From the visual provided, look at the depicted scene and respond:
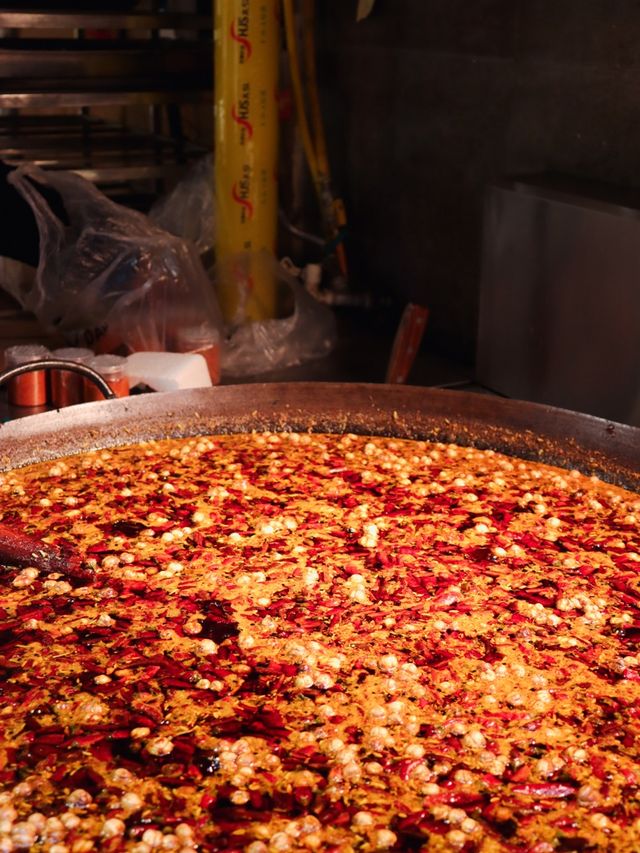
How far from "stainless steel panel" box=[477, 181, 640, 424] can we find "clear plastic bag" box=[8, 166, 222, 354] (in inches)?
37.4

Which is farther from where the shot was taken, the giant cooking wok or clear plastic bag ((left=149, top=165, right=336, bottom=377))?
clear plastic bag ((left=149, top=165, right=336, bottom=377))

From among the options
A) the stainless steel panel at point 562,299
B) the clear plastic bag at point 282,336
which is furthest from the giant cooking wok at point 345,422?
the clear plastic bag at point 282,336

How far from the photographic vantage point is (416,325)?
10.2 ft

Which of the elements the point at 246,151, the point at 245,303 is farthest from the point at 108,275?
the point at 246,151

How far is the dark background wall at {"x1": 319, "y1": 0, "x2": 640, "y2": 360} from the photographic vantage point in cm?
322

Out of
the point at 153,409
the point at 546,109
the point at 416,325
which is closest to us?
the point at 153,409

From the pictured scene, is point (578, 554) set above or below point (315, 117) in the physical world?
below

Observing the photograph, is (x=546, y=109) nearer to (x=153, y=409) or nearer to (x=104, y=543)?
(x=153, y=409)

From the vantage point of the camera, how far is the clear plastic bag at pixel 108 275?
137 inches

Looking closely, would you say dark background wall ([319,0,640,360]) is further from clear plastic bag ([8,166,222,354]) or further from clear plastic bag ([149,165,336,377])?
clear plastic bag ([8,166,222,354])

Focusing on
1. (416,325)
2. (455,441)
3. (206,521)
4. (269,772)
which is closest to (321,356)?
(416,325)

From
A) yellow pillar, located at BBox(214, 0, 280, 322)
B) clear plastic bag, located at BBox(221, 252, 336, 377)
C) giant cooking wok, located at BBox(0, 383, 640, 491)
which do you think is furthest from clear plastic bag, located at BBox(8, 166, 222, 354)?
giant cooking wok, located at BBox(0, 383, 640, 491)

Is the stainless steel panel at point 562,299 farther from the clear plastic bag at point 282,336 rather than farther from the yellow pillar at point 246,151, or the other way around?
the yellow pillar at point 246,151

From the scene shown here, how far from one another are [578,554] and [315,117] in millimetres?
2818
